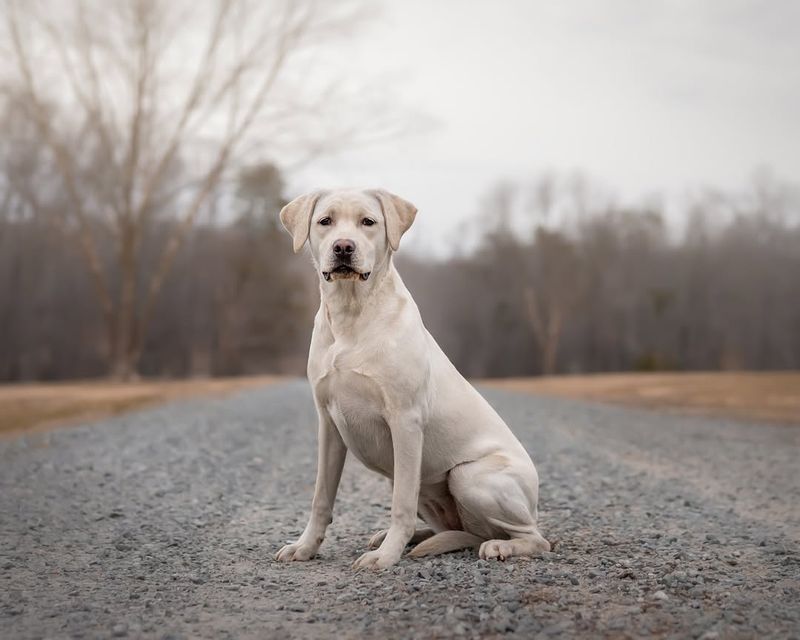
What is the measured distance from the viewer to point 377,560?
11.5 ft

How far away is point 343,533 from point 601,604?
6.57ft

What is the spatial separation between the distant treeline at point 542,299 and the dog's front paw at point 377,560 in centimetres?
2771

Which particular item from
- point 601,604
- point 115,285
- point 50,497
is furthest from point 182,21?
point 601,604

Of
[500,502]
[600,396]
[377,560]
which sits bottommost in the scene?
[600,396]

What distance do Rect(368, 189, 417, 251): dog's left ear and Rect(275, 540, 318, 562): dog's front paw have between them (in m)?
1.57

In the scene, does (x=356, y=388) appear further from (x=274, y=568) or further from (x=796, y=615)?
(x=796, y=615)

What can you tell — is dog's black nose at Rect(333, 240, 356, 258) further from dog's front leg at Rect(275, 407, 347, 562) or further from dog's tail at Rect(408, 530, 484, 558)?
dog's tail at Rect(408, 530, 484, 558)

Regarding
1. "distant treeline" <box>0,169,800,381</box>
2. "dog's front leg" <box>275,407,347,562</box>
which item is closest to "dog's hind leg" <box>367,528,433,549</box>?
"dog's front leg" <box>275,407,347,562</box>

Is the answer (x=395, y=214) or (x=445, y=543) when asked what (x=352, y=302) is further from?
(x=445, y=543)

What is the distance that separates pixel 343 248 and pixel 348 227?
0.44 ft

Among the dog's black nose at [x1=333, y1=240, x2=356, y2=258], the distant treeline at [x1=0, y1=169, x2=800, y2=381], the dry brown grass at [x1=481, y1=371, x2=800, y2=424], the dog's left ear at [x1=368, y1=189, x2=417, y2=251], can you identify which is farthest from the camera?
the distant treeline at [x1=0, y1=169, x2=800, y2=381]

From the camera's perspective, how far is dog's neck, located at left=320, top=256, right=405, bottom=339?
3.59m

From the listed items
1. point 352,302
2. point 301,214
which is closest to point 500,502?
point 352,302

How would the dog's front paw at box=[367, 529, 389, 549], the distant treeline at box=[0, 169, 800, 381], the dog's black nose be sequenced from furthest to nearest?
the distant treeline at box=[0, 169, 800, 381]
the dog's front paw at box=[367, 529, 389, 549]
the dog's black nose
